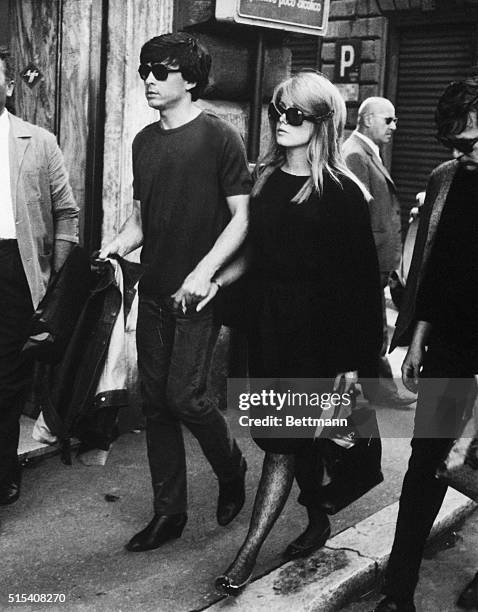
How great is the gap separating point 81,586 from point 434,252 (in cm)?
169

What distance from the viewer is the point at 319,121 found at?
347 cm

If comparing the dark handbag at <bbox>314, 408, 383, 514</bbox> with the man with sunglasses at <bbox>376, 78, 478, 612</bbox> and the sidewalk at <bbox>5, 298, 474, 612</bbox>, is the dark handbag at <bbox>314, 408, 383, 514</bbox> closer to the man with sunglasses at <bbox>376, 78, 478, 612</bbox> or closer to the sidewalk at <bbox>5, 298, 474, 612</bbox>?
the man with sunglasses at <bbox>376, 78, 478, 612</bbox>

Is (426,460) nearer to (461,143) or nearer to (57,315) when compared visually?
(461,143)

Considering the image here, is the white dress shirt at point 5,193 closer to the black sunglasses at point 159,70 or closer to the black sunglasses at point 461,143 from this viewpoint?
the black sunglasses at point 159,70

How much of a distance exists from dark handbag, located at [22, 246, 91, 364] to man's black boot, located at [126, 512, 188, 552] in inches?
28.9

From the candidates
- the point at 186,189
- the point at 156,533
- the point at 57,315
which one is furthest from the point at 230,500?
the point at 186,189

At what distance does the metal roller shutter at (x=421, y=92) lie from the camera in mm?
12109

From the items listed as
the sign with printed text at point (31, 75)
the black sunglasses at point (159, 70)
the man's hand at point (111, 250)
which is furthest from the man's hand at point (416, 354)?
the sign with printed text at point (31, 75)

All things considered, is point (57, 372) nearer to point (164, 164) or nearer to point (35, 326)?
point (35, 326)

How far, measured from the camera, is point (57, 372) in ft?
12.8

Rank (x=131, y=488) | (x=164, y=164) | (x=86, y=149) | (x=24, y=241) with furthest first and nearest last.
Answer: (x=86, y=149) < (x=131, y=488) < (x=24, y=241) < (x=164, y=164)

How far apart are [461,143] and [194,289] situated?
3.45ft

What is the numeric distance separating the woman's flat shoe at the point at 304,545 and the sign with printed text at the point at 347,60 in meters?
9.73

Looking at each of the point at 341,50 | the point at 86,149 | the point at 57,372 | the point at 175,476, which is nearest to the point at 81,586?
the point at 175,476
